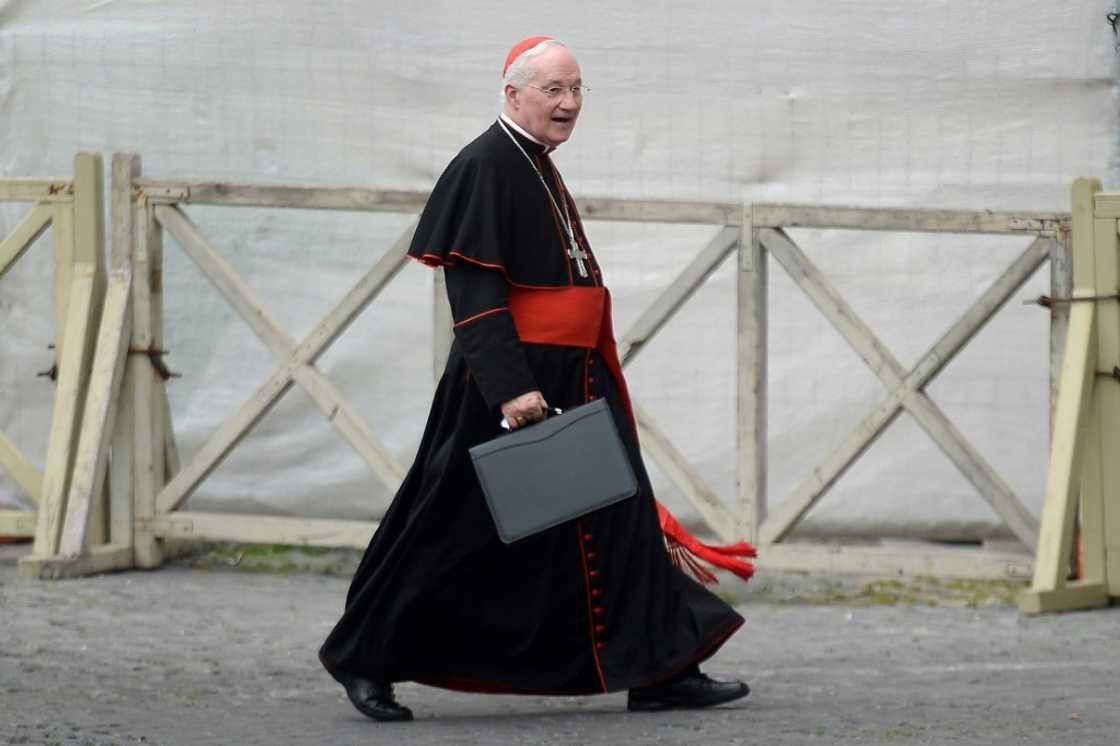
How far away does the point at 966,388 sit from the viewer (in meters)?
7.41

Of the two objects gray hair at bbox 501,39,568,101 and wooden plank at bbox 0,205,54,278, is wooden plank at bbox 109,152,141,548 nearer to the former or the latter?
wooden plank at bbox 0,205,54,278

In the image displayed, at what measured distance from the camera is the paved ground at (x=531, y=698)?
4652 mm

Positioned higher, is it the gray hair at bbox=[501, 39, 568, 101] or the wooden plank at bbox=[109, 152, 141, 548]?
the gray hair at bbox=[501, 39, 568, 101]

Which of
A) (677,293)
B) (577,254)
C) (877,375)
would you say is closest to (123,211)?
(677,293)

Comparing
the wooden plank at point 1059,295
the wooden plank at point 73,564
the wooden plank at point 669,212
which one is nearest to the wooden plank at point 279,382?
the wooden plank at point 73,564

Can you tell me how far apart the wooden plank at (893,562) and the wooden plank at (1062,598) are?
0.73ft

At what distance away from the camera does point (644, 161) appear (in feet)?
24.7

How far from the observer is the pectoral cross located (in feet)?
16.1

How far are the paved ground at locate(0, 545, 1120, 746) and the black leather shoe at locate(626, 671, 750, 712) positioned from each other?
0.16ft

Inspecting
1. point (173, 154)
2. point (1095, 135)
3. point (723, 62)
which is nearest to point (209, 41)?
point (173, 154)

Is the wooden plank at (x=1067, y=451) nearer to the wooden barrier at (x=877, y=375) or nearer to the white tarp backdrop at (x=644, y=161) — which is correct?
the wooden barrier at (x=877, y=375)

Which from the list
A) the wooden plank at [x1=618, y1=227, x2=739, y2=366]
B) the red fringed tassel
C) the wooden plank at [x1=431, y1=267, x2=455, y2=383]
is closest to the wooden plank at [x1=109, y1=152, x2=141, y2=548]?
the wooden plank at [x1=431, y1=267, x2=455, y2=383]

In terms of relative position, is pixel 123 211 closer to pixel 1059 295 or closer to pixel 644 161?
pixel 644 161

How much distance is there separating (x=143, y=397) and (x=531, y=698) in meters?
2.47
